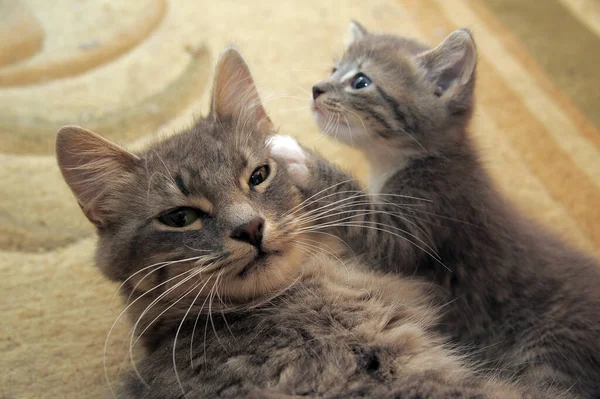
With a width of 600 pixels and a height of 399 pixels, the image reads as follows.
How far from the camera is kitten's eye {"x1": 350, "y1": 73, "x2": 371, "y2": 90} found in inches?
75.5

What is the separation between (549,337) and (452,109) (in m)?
0.82

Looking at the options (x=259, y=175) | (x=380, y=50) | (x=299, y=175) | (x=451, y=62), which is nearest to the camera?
(x=259, y=175)

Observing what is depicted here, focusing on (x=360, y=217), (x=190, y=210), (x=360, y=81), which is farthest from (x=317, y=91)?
(x=190, y=210)

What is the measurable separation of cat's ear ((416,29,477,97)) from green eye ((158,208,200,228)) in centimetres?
104

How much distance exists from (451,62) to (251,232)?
1061 millimetres

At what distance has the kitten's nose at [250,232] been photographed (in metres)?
1.25

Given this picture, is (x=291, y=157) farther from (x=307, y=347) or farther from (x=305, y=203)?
(x=307, y=347)

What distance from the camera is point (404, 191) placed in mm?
1746

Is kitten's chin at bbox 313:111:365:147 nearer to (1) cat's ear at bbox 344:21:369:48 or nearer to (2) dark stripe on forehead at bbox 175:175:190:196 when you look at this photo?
(1) cat's ear at bbox 344:21:369:48

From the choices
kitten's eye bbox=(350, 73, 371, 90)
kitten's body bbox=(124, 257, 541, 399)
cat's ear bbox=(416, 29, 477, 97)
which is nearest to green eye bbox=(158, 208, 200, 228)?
kitten's body bbox=(124, 257, 541, 399)

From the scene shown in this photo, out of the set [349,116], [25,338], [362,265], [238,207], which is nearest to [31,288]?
[25,338]

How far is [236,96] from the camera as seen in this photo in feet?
5.46

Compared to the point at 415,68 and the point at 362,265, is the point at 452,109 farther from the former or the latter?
the point at 362,265

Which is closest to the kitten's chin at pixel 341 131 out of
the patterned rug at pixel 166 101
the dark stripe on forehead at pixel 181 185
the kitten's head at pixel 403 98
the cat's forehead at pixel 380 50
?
the kitten's head at pixel 403 98
